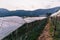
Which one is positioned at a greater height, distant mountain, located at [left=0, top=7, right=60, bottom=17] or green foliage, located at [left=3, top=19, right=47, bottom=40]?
distant mountain, located at [left=0, top=7, right=60, bottom=17]

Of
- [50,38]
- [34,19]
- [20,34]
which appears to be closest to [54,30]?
[50,38]

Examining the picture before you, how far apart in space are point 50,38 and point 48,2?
0.49m

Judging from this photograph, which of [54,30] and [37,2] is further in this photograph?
[37,2]

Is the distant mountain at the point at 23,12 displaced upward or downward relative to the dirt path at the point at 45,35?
upward

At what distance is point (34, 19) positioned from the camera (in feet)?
5.71

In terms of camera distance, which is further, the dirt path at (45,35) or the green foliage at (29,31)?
the dirt path at (45,35)

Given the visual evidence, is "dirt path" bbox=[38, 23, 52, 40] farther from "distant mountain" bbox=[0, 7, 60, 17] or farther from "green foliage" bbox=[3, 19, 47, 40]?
"distant mountain" bbox=[0, 7, 60, 17]

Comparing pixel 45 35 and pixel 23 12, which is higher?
pixel 23 12

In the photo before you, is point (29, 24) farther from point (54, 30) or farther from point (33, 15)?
point (54, 30)

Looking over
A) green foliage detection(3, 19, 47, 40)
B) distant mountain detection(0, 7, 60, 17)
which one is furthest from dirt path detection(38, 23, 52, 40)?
distant mountain detection(0, 7, 60, 17)

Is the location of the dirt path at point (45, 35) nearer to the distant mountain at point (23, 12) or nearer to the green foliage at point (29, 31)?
the green foliage at point (29, 31)

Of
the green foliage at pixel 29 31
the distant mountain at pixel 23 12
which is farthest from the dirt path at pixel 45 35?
the distant mountain at pixel 23 12

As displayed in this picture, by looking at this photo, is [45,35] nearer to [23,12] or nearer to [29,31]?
[29,31]

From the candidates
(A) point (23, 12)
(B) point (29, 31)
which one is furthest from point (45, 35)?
(A) point (23, 12)
